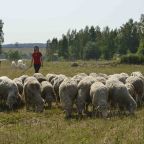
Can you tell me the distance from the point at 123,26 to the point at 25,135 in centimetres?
10242

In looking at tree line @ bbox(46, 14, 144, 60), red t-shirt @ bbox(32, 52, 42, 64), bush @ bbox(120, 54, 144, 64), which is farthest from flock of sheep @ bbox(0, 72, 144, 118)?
tree line @ bbox(46, 14, 144, 60)

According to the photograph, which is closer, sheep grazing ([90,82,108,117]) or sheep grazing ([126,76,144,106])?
sheep grazing ([90,82,108,117])

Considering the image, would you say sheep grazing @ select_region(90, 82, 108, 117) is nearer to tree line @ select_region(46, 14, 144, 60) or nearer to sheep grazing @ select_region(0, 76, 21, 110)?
sheep grazing @ select_region(0, 76, 21, 110)

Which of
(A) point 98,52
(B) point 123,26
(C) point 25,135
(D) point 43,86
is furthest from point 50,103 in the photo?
(A) point 98,52

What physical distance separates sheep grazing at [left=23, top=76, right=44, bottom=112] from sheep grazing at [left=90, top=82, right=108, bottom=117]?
8.98 ft

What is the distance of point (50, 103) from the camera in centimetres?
2003

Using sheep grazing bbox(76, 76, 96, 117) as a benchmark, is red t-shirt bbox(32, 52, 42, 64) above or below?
above

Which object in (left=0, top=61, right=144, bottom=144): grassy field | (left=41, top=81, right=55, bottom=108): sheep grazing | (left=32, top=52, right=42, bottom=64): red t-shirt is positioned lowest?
(left=0, top=61, right=144, bottom=144): grassy field

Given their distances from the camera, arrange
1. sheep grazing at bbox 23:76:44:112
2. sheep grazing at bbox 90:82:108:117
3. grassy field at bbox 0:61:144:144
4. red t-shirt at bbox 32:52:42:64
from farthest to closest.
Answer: red t-shirt at bbox 32:52:42:64 → sheep grazing at bbox 23:76:44:112 → sheep grazing at bbox 90:82:108:117 → grassy field at bbox 0:61:144:144

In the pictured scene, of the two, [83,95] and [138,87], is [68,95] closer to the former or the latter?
[83,95]

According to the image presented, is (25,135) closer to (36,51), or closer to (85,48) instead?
(36,51)

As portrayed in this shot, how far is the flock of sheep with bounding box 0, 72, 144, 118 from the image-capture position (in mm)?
16984

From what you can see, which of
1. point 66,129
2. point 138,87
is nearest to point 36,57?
point 138,87

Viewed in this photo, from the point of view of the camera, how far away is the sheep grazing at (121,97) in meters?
17.4
